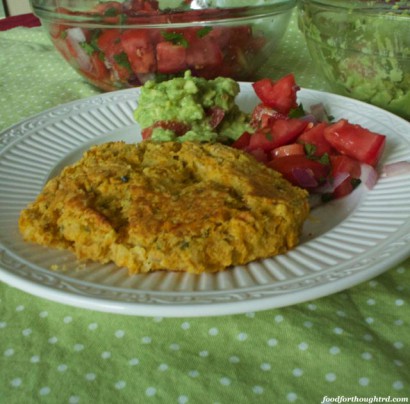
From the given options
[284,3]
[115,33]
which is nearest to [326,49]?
[284,3]

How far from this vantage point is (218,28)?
8.39ft

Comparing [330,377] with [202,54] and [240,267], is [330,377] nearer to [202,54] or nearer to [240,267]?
[240,267]

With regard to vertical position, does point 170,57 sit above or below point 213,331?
above

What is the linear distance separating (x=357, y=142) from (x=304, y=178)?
9.7 inches

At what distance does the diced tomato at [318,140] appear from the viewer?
194 cm

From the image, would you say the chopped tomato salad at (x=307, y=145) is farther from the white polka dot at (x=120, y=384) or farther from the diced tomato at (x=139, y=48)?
the white polka dot at (x=120, y=384)

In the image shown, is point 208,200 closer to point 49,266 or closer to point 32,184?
point 49,266

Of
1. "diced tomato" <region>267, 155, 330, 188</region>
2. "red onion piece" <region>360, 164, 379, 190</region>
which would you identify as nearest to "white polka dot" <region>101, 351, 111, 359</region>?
"diced tomato" <region>267, 155, 330, 188</region>

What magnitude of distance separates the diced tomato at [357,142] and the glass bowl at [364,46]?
442 millimetres

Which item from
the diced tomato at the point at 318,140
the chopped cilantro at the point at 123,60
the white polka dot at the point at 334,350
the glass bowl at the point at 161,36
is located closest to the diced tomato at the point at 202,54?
the glass bowl at the point at 161,36

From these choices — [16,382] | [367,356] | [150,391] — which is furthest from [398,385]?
[16,382]

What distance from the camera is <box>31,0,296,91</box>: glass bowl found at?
2510mm

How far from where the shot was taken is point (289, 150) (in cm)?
193

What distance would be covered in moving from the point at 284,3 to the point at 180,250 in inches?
73.3
